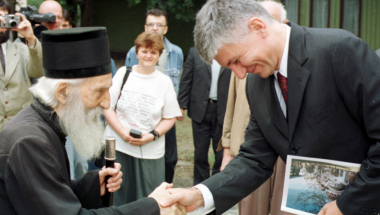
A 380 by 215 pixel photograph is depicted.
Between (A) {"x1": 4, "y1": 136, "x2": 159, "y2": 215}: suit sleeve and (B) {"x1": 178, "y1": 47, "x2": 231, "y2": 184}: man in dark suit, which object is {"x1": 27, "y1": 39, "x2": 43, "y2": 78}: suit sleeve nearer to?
(B) {"x1": 178, "y1": 47, "x2": 231, "y2": 184}: man in dark suit

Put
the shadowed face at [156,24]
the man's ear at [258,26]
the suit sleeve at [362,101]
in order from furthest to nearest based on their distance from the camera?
the shadowed face at [156,24] → the man's ear at [258,26] → the suit sleeve at [362,101]

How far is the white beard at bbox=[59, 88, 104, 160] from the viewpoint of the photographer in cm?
244

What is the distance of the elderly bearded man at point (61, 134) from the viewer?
208 centimetres

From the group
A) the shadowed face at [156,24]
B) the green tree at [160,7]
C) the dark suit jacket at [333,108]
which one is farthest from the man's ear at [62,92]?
the green tree at [160,7]

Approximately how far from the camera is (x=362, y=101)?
7.26 ft

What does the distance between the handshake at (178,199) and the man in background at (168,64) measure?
2778 millimetres

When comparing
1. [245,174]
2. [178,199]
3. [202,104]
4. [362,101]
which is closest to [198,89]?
[202,104]

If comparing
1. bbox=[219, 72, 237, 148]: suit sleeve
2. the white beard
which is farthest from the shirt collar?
bbox=[219, 72, 237, 148]: suit sleeve

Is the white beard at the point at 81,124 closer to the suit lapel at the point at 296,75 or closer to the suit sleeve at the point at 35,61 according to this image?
the suit lapel at the point at 296,75

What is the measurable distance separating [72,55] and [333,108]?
4.86 ft

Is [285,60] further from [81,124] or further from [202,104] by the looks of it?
[202,104]

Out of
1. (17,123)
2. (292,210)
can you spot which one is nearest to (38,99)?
(17,123)

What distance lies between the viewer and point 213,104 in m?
5.69

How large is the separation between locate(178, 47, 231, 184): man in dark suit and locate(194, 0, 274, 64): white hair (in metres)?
3.10
